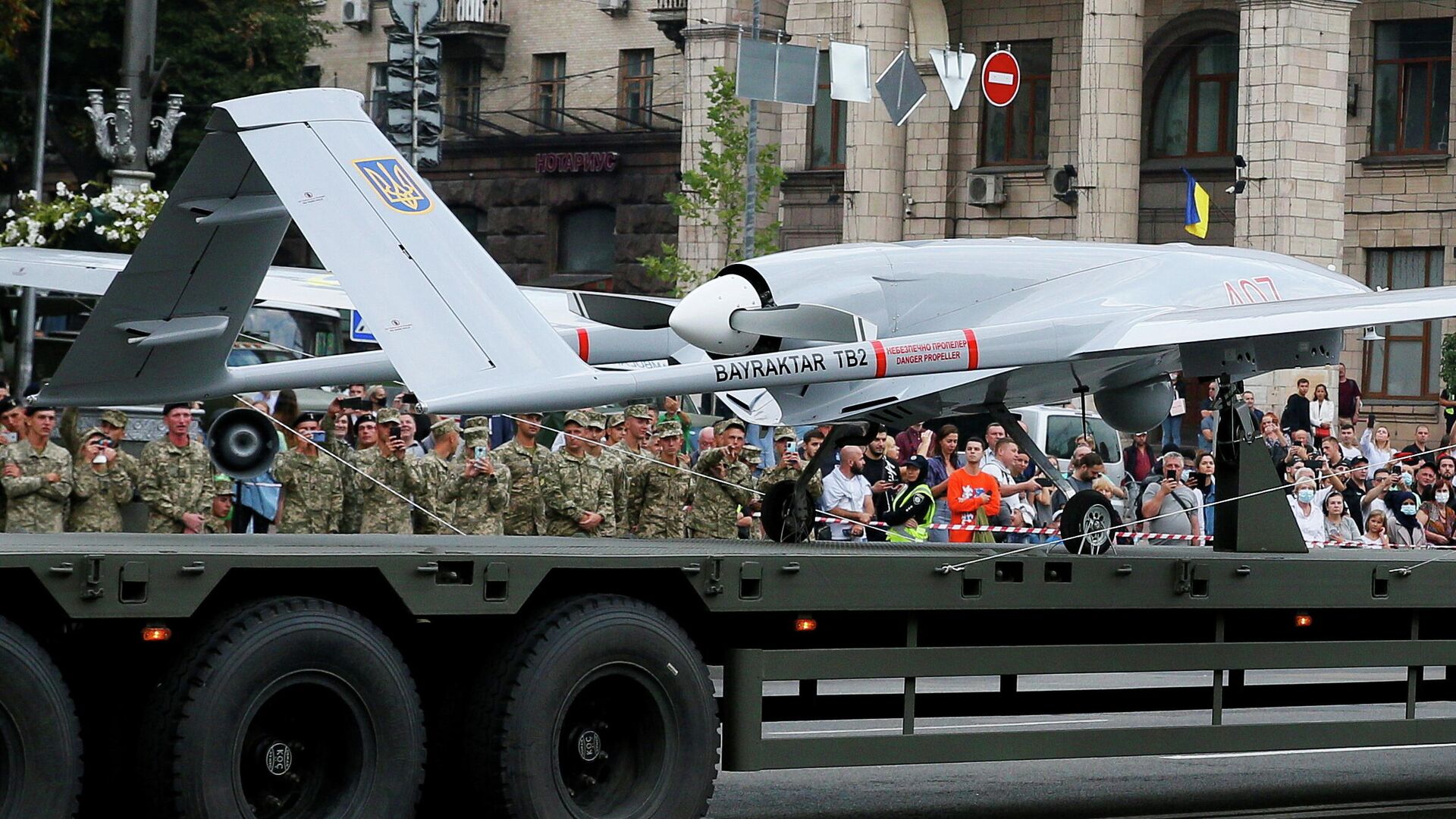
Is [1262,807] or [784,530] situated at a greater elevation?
[784,530]

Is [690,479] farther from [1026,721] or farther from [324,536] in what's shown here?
[324,536]

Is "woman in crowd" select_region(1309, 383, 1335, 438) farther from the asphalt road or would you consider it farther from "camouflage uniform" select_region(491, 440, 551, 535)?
the asphalt road

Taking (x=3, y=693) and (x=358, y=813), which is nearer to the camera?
(x=3, y=693)

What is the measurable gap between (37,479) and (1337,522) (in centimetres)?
1145

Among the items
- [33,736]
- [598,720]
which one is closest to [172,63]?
[598,720]

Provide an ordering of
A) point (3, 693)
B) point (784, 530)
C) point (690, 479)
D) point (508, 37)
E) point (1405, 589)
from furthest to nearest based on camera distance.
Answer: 1. point (508, 37)
2. point (690, 479)
3. point (784, 530)
4. point (1405, 589)
5. point (3, 693)

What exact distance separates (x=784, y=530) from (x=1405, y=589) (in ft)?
11.3

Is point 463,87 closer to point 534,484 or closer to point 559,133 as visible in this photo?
point 559,133

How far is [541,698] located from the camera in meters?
7.88

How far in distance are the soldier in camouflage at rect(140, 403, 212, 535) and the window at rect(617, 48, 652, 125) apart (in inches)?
1534

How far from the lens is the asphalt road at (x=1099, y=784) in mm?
10328

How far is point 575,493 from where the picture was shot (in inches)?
621

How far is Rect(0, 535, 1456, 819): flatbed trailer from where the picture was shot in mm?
7133

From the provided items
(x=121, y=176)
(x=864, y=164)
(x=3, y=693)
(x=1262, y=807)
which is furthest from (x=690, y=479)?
(x=864, y=164)
